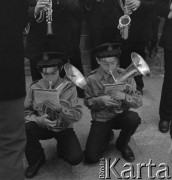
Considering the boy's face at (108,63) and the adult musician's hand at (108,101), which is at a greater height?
the boy's face at (108,63)

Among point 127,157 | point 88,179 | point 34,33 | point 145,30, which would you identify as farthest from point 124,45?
point 88,179

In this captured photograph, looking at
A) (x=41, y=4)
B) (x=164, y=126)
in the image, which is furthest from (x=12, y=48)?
(x=164, y=126)

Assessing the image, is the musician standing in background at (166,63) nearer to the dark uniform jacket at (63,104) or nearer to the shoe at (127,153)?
the shoe at (127,153)

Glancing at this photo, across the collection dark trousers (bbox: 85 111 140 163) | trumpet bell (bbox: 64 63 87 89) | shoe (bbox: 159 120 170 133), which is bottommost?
shoe (bbox: 159 120 170 133)

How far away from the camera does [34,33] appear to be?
387 centimetres

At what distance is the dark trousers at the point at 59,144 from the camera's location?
9.95 feet

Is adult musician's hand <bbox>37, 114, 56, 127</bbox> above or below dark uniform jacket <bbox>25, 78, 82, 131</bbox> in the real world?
below

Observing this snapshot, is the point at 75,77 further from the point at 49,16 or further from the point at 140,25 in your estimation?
the point at 140,25

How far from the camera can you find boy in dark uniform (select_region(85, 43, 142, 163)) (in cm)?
319

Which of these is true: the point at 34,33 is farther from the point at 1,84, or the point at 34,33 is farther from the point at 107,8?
the point at 1,84

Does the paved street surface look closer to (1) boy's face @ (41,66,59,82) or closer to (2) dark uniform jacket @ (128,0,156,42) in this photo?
(1) boy's face @ (41,66,59,82)

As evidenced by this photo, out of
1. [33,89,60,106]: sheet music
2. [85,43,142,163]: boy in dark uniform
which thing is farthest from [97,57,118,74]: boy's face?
[33,89,60,106]: sheet music

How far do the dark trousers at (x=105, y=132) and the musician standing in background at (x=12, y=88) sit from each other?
0.94m

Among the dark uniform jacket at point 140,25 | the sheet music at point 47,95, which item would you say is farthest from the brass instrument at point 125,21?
the sheet music at point 47,95
